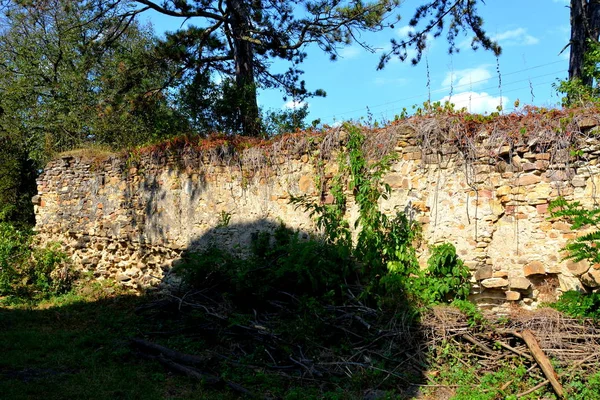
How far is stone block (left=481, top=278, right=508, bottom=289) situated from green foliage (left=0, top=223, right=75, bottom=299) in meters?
8.17

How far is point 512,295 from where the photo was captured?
6051 mm

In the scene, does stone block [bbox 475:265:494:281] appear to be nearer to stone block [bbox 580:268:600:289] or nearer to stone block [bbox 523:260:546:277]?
stone block [bbox 523:260:546:277]

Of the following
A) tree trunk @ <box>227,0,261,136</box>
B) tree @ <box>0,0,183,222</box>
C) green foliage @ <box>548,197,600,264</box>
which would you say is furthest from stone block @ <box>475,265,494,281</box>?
tree @ <box>0,0,183,222</box>

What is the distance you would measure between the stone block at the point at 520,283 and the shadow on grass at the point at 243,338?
1.44 m

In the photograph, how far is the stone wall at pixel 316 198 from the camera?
5.99 meters

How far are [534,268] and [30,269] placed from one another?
9788 mm

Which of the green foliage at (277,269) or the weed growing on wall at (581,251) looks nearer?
the weed growing on wall at (581,251)

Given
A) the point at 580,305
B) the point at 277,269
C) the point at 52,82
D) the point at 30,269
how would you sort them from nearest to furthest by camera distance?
1. the point at 580,305
2. the point at 277,269
3. the point at 30,269
4. the point at 52,82

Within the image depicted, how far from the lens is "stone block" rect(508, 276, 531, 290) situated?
5.97 metres

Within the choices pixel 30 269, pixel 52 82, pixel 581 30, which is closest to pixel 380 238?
pixel 581 30

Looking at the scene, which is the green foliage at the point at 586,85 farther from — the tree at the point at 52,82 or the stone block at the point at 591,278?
the tree at the point at 52,82

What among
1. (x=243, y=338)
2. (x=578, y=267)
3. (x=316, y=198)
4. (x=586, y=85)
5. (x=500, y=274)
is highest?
(x=586, y=85)

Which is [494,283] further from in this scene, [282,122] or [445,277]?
Result: [282,122]

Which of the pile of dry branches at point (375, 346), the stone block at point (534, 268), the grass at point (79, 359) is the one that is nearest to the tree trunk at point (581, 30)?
the stone block at point (534, 268)
